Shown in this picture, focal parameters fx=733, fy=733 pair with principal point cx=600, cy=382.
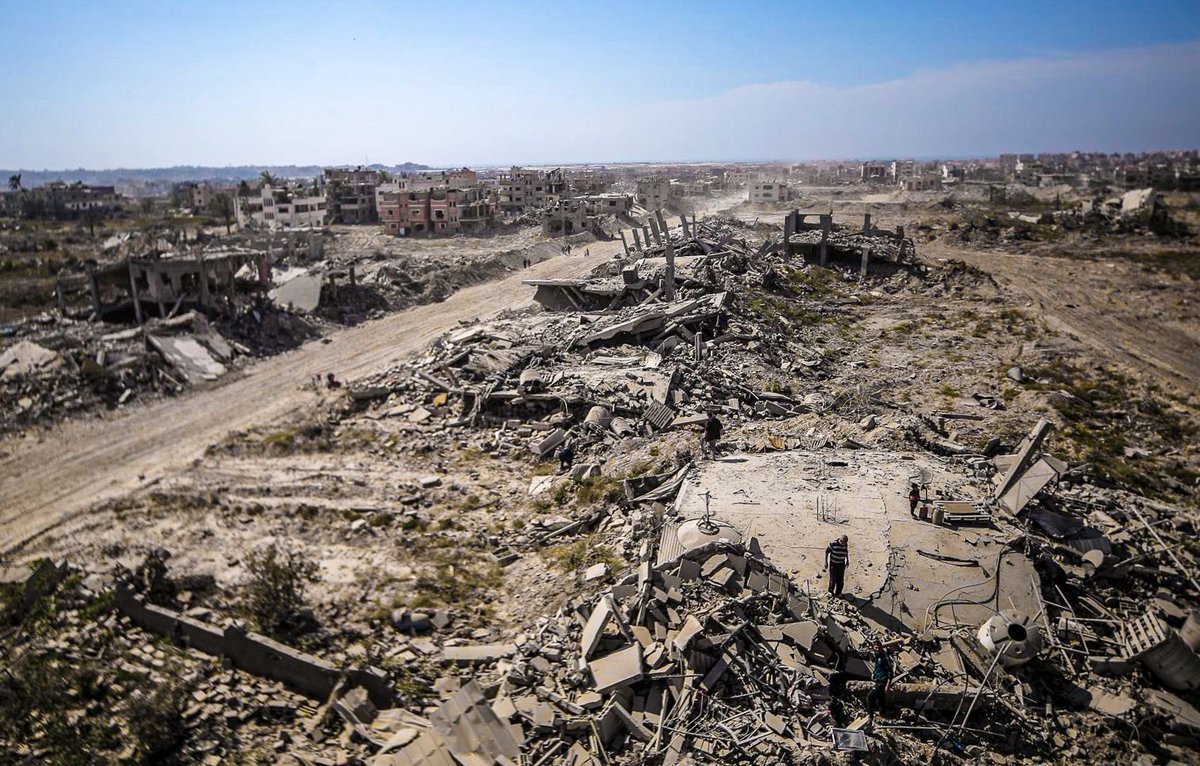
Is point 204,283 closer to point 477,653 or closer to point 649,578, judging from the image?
point 477,653

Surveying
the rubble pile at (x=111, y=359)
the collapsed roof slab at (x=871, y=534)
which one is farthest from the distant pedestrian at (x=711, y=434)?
the rubble pile at (x=111, y=359)

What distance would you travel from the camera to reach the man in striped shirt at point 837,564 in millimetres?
7961

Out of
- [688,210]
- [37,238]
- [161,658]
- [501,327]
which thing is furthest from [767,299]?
[37,238]

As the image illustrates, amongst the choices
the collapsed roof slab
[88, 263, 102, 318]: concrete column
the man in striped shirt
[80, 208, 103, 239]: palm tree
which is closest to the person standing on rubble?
the collapsed roof slab

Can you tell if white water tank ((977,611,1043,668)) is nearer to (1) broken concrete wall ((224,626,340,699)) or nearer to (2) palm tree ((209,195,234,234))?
(1) broken concrete wall ((224,626,340,699))

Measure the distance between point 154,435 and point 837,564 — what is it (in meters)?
14.5

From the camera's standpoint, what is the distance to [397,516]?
38.7 ft

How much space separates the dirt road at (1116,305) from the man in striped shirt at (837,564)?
51.7ft

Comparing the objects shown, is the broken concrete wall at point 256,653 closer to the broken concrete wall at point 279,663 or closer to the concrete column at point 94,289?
the broken concrete wall at point 279,663

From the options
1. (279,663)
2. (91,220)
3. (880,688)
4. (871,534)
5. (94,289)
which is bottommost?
(279,663)

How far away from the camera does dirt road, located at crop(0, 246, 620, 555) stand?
1294 centimetres

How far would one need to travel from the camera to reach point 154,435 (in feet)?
51.8

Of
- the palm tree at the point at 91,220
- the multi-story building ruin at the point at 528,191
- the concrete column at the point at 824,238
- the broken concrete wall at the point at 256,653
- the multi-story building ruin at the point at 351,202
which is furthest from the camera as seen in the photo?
the multi-story building ruin at the point at 351,202

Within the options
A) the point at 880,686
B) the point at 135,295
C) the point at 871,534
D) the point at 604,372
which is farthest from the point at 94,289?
the point at 880,686
